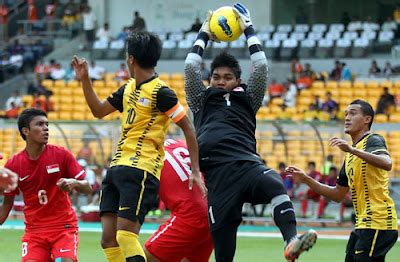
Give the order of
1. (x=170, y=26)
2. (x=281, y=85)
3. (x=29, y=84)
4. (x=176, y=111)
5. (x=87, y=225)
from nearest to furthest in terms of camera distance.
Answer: (x=176, y=111) < (x=87, y=225) < (x=281, y=85) < (x=29, y=84) < (x=170, y=26)

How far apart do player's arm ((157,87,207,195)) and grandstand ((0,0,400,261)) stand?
1318cm

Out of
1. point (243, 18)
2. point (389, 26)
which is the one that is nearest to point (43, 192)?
point (243, 18)

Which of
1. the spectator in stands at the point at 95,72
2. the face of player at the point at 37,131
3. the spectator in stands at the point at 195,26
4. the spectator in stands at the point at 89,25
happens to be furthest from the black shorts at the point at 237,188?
the spectator in stands at the point at 89,25

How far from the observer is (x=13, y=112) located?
31016 millimetres

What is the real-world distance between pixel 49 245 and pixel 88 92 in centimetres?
153

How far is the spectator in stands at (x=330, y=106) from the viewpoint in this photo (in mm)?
27708

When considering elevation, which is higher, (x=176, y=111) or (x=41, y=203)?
(x=176, y=111)

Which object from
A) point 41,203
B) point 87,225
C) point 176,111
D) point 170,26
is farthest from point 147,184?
point 170,26

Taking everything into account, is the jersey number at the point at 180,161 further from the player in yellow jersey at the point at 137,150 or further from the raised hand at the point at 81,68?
the raised hand at the point at 81,68

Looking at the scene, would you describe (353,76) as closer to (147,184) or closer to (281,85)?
(281,85)

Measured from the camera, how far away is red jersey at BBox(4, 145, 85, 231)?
379 inches

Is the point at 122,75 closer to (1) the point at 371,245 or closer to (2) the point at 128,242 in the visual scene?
(1) the point at 371,245

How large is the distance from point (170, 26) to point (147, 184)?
2905 cm

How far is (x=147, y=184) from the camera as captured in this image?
8.72 meters
